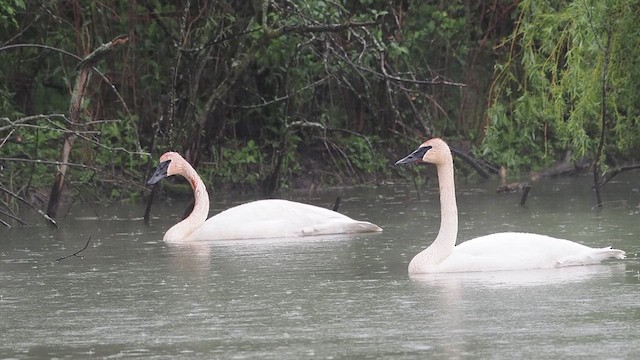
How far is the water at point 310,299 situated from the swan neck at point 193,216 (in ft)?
0.55

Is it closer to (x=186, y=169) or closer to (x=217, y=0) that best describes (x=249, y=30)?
(x=217, y=0)

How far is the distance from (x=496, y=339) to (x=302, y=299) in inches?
72.3

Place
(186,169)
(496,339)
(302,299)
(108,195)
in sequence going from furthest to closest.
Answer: (108,195)
(186,169)
(302,299)
(496,339)

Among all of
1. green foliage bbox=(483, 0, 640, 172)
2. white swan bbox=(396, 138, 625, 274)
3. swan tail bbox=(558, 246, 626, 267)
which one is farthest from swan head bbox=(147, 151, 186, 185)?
swan tail bbox=(558, 246, 626, 267)

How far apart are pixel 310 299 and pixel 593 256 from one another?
2226 millimetres

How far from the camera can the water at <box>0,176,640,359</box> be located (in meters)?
7.27

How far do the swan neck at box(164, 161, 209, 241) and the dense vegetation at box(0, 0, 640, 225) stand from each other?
537mm

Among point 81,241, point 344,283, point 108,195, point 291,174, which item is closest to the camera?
point 344,283

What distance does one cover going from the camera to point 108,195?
17.7 metres

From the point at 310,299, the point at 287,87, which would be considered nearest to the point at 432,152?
the point at 310,299

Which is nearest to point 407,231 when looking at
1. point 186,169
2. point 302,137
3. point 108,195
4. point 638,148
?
point 186,169

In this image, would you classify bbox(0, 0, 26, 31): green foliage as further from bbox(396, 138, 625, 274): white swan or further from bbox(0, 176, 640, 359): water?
bbox(396, 138, 625, 274): white swan

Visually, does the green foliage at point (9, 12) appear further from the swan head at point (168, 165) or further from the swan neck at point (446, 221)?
the swan neck at point (446, 221)

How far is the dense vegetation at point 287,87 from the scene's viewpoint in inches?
600
